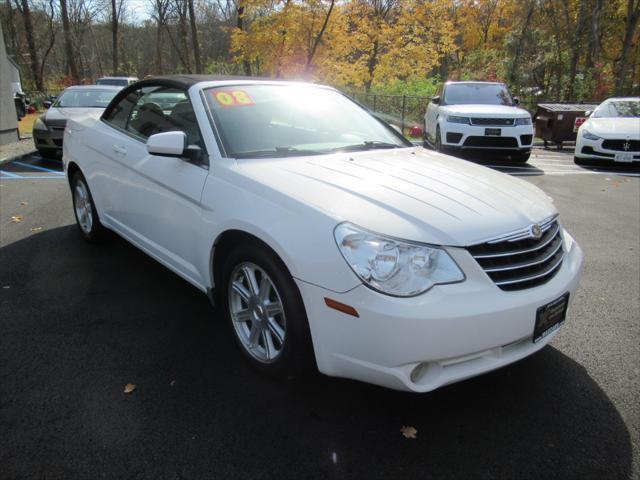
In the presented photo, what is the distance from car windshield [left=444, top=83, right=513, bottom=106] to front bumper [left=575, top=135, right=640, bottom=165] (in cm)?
176

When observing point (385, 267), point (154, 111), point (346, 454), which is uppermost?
point (154, 111)

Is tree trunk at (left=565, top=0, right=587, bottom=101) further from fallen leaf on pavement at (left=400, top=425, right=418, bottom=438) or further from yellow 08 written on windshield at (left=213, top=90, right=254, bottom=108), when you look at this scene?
fallen leaf on pavement at (left=400, top=425, right=418, bottom=438)

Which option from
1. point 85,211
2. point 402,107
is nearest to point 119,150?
point 85,211

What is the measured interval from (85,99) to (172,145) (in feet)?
32.0

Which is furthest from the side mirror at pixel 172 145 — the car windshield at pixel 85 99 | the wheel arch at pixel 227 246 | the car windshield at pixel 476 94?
the car windshield at pixel 476 94

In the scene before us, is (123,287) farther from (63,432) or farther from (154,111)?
(63,432)

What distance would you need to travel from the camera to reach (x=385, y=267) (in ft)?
6.97

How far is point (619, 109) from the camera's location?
11.4 metres

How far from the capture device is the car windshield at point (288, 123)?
122 inches

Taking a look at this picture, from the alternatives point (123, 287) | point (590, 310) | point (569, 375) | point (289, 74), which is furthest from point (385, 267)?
point (289, 74)

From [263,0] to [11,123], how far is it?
24.3 feet

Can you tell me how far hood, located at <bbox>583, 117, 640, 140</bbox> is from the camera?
33.1 ft

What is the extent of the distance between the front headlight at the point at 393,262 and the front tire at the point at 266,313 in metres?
0.36

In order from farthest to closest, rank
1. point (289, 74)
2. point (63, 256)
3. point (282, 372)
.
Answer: point (289, 74) → point (63, 256) → point (282, 372)
